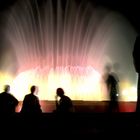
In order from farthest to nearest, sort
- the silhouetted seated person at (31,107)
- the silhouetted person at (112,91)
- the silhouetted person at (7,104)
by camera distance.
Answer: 1. the silhouetted person at (112,91)
2. the silhouetted seated person at (31,107)
3. the silhouetted person at (7,104)

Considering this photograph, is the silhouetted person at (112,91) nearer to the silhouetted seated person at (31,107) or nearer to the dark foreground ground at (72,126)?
the dark foreground ground at (72,126)

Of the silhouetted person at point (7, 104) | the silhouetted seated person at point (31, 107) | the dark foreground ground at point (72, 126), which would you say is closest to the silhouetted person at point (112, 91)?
the dark foreground ground at point (72, 126)

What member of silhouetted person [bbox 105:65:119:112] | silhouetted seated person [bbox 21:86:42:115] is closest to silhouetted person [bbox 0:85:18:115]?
silhouetted seated person [bbox 21:86:42:115]

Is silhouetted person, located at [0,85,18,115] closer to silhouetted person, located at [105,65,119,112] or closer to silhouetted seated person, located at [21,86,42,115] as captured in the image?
silhouetted seated person, located at [21,86,42,115]

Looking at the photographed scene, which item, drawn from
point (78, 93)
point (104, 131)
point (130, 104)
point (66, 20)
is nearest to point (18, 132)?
point (104, 131)

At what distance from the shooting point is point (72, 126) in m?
9.12

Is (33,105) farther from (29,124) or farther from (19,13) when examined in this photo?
(19,13)

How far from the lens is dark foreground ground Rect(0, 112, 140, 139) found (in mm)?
7824

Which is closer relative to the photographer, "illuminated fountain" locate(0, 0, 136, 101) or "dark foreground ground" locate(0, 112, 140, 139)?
"dark foreground ground" locate(0, 112, 140, 139)

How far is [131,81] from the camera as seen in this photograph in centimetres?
2455

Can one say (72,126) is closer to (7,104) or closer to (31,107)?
(31,107)

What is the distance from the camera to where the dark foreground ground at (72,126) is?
25.7 feet

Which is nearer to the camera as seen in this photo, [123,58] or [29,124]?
[29,124]

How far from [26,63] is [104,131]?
13.3 metres
